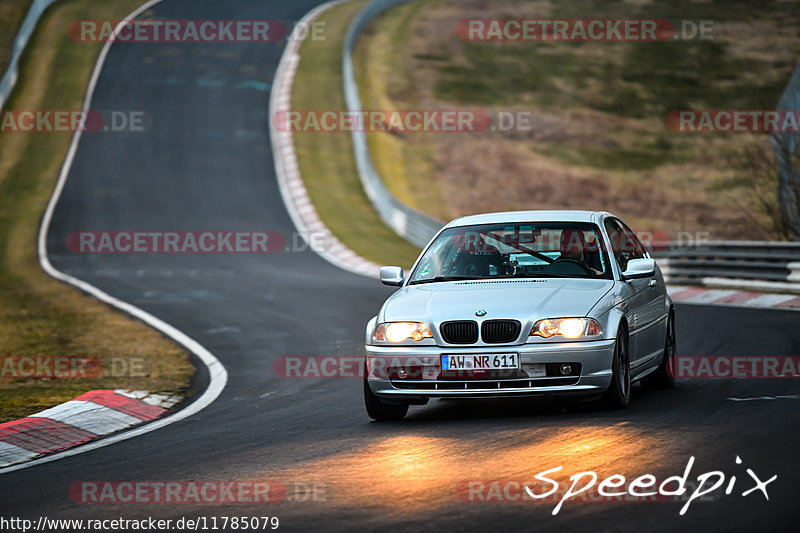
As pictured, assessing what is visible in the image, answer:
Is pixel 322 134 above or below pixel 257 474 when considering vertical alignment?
above

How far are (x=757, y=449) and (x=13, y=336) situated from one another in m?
11.8

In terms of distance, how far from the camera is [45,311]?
18.6m

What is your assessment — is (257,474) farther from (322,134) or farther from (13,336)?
(322,134)

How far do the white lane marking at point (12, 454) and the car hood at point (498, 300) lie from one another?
9.13 ft

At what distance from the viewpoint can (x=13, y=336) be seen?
15977 millimetres

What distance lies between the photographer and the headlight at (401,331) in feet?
27.5

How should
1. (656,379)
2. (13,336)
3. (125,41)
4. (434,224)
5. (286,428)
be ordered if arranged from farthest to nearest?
1. (125,41)
2. (434,224)
3. (13,336)
4. (656,379)
5. (286,428)

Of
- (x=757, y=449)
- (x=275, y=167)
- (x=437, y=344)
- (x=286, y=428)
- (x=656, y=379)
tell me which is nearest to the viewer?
(x=757, y=449)

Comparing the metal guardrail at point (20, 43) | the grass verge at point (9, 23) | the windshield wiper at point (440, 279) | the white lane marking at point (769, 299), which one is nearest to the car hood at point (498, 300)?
the windshield wiper at point (440, 279)

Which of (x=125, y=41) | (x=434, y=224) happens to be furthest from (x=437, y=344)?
(x=125, y=41)

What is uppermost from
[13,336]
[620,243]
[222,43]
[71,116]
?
[222,43]

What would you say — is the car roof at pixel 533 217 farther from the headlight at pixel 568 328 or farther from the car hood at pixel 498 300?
the headlight at pixel 568 328

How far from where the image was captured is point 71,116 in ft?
137

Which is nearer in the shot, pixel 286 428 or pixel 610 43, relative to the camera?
pixel 286 428
